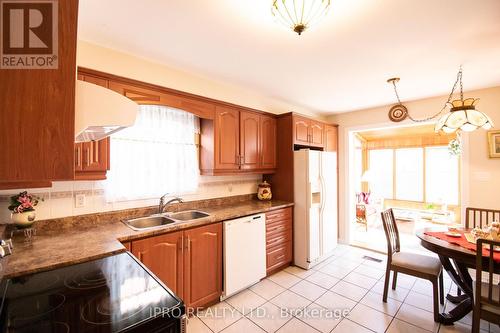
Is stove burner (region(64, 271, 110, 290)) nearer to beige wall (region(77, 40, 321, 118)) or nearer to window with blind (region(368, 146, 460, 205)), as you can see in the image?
beige wall (region(77, 40, 321, 118))

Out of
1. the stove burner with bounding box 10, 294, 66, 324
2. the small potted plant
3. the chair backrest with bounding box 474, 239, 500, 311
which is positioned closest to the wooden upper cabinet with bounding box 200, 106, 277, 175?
the small potted plant

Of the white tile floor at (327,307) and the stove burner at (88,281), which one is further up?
the stove burner at (88,281)

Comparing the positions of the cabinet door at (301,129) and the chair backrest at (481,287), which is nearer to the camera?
the chair backrest at (481,287)

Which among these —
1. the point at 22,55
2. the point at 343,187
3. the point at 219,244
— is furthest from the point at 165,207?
the point at 343,187

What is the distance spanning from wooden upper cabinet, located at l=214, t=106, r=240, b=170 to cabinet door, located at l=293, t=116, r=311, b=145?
0.90m

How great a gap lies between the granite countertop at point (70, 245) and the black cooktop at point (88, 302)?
84mm

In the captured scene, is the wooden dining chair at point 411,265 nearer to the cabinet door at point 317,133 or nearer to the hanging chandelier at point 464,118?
the hanging chandelier at point 464,118

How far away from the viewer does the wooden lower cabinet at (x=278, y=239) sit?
2797 millimetres

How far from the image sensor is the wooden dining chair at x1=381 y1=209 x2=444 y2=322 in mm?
2012

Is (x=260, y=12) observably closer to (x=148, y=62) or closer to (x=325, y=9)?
(x=325, y=9)

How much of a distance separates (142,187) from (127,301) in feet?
5.14

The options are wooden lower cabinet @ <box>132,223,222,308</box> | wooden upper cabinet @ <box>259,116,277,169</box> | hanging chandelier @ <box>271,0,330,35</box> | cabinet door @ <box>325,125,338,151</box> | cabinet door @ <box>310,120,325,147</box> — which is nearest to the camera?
hanging chandelier @ <box>271,0,330,35</box>

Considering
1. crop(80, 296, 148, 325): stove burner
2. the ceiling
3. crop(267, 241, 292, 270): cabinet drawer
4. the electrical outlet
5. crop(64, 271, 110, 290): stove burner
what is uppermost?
the ceiling
